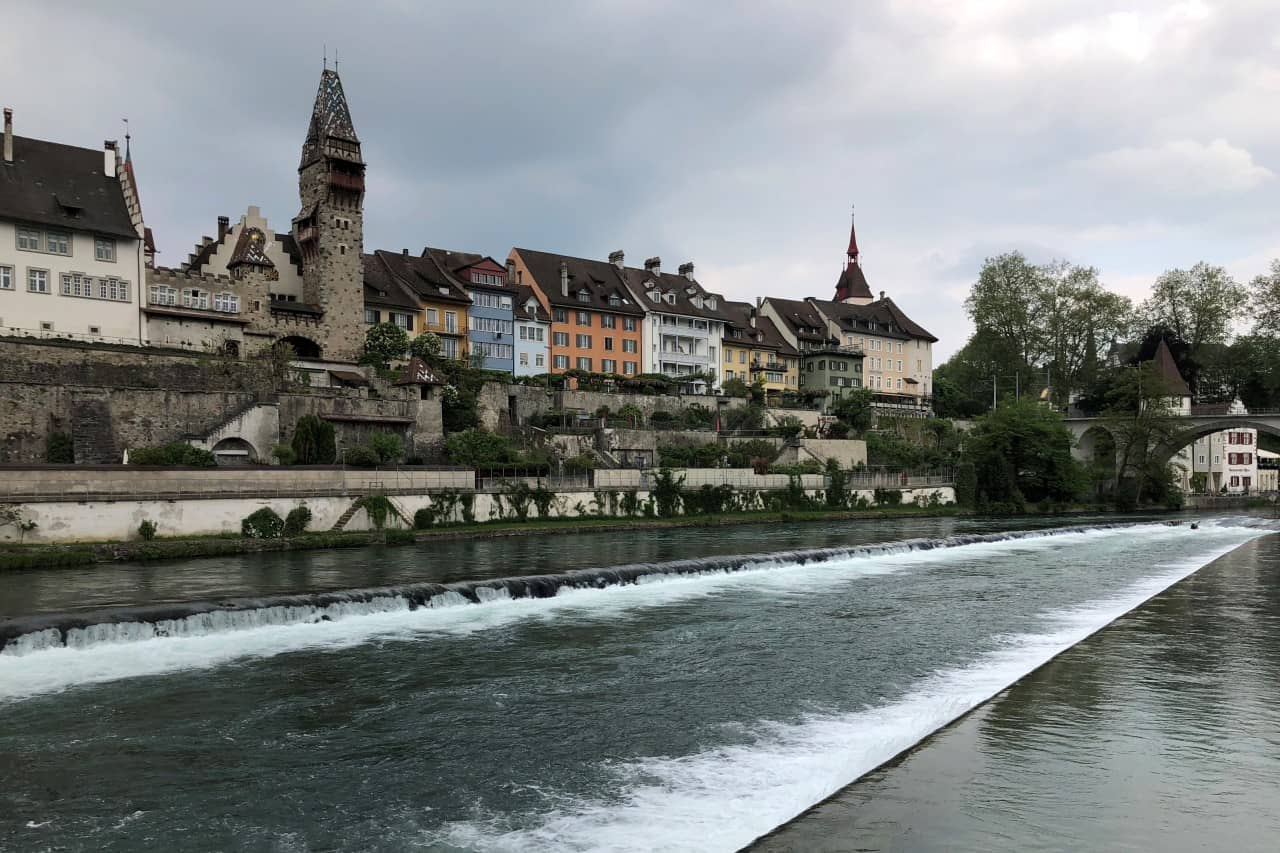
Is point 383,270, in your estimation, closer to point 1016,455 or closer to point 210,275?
point 210,275

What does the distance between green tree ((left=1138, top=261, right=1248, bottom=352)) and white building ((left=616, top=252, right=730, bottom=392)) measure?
43.2 meters

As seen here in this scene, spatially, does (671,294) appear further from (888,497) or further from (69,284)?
(69,284)

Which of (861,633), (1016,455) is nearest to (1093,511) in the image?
(1016,455)

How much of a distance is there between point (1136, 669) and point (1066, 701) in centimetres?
296

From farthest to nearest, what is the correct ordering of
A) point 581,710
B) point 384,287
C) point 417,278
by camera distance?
point 417,278, point 384,287, point 581,710

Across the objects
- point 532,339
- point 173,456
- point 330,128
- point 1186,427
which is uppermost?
point 330,128

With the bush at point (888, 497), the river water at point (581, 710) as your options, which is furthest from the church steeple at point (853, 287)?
the river water at point (581, 710)

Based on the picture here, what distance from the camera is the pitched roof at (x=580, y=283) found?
71312 millimetres

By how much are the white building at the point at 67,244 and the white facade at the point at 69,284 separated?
0.14 feet

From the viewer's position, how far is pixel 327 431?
1647 inches

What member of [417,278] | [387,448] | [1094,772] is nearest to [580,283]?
[417,278]

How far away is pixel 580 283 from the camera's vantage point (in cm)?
7344

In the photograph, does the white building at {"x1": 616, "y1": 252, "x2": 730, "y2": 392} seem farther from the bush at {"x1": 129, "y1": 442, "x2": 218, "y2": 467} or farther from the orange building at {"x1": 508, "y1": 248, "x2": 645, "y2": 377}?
the bush at {"x1": 129, "y1": 442, "x2": 218, "y2": 467}

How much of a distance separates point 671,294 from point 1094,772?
6997 centimetres
